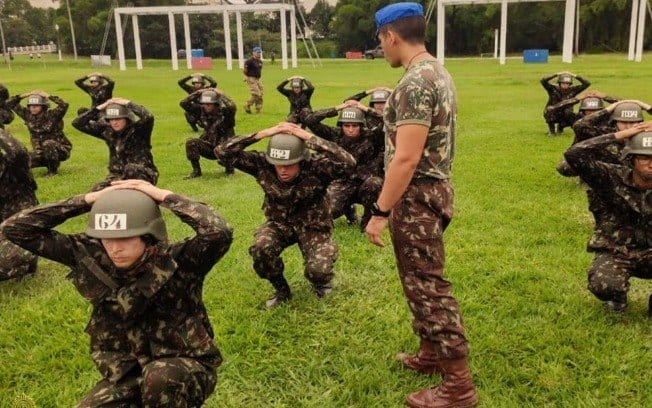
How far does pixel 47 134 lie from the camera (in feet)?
40.6

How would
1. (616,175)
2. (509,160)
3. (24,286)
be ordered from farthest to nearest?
(509,160)
(24,286)
(616,175)

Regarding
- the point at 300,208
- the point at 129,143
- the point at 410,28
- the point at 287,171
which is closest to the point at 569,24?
the point at 129,143

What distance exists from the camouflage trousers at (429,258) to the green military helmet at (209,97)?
8.54 meters

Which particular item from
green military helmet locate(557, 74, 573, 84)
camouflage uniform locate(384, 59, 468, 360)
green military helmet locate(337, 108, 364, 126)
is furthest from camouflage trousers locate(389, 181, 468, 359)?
green military helmet locate(557, 74, 573, 84)

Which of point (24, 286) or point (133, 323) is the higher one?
point (133, 323)

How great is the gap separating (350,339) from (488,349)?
1079 millimetres

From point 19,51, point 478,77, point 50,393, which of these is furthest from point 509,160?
point 19,51

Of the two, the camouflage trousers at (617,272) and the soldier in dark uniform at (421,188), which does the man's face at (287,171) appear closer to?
the soldier in dark uniform at (421,188)

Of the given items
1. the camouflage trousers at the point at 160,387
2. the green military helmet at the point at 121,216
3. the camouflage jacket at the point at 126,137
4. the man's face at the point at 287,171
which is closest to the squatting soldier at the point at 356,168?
the man's face at the point at 287,171

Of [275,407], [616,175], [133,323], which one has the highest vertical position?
[616,175]

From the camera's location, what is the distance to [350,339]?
16.6ft

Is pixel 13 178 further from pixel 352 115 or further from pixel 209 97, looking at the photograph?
pixel 209 97

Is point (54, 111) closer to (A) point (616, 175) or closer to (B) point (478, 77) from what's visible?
(A) point (616, 175)

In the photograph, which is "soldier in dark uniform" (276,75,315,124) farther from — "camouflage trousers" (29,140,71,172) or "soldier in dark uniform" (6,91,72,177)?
"camouflage trousers" (29,140,71,172)
